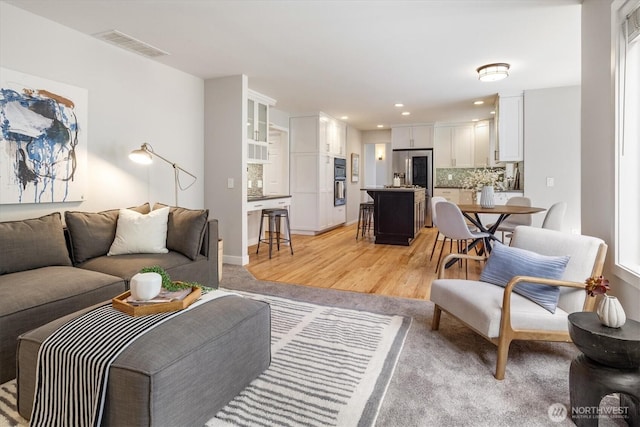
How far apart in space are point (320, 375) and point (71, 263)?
218 cm

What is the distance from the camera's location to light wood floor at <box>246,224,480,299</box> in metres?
3.80

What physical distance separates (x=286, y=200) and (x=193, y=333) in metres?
4.70

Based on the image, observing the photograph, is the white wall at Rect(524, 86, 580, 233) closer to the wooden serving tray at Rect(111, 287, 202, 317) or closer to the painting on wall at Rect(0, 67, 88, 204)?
the wooden serving tray at Rect(111, 287, 202, 317)

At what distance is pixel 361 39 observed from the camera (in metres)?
3.47

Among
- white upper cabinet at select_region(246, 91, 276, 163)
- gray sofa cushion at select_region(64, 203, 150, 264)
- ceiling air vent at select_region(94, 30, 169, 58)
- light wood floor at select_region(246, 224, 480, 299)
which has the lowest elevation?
light wood floor at select_region(246, 224, 480, 299)

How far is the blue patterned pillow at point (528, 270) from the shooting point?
2.04 meters

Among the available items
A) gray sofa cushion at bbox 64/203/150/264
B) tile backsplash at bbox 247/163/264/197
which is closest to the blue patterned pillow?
gray sofa cushion at bbox 64/203/150/264

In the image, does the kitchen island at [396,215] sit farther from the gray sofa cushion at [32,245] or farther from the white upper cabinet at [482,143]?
the gray sofa cushion at [32,245]

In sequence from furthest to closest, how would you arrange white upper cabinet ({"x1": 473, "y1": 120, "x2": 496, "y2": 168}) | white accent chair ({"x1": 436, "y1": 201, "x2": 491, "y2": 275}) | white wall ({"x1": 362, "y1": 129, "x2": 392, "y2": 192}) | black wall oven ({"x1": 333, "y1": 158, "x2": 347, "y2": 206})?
white wall ({"x1": 362, "y1": 129, "x2": 392, "y2": 192}), black wall oven ({"x1": 333, "y1": 158, "x2": 347, "y2": 206}), white upper cabinet ({"x1": 473, "y1": 120, "x2": 496, "y2": 168}), white accent chair ({"x1": 436, "y1": 201, "x2": 491, "y2": 275})

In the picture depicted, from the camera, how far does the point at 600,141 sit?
93.1 inches

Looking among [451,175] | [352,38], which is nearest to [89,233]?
[352,38]

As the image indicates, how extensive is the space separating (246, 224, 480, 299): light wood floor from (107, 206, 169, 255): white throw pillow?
131 centimetres

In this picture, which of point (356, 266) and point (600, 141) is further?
point (356, 266)

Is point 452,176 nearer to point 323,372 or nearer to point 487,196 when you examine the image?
point 487,196
